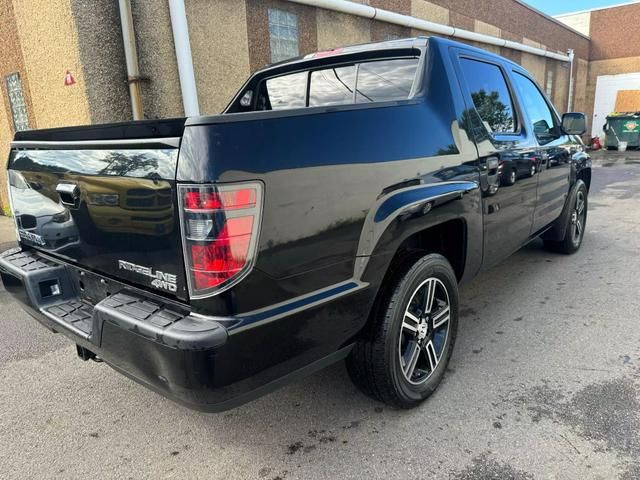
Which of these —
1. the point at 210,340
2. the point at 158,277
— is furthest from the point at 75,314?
the point at 210,340

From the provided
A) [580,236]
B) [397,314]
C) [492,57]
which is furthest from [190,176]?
[580,236]

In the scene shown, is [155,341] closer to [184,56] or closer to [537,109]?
[537,109]

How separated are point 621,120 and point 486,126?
20.6 meters

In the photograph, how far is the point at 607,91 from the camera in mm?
22906

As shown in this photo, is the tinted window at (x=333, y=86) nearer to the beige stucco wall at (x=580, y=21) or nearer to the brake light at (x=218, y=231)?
the brake light at (x=218, y=231)

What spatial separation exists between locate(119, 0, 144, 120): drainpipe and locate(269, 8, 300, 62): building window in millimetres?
2378

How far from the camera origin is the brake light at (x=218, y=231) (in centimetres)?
159

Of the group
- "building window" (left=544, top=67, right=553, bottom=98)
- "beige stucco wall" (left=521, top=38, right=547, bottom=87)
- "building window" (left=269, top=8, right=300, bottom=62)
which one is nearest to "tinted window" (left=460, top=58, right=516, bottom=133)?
"building window" (left=269, top=8, right=300, bottom=62)

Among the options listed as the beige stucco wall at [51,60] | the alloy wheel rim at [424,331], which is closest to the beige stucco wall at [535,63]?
the beige stucco wall at [51,60]

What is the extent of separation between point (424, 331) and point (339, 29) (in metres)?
7.58

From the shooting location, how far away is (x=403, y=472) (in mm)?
2066

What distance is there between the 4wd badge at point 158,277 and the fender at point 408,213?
77cm

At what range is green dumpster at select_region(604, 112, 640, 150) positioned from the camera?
19234 mm

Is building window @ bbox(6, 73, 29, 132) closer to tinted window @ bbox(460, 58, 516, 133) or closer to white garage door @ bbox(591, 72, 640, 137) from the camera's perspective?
tinted window @ bbox(460, 58, 516, 133)
